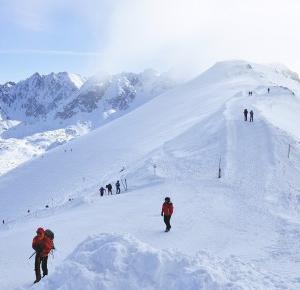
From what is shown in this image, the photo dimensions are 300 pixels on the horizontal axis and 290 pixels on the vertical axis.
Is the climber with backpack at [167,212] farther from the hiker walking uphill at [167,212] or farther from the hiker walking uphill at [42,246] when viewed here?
the hiker walking uphill at [42,246]

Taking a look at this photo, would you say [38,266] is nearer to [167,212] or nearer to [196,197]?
[167,212]

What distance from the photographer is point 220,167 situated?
3794 cm

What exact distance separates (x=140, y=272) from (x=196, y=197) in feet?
59.3

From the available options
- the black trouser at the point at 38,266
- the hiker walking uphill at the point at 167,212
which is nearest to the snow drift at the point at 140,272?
the black trouser at the point at 38,266

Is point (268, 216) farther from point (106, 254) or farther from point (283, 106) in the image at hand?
point (283, 106)

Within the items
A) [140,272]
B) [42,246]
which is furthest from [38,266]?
→ [140,272]

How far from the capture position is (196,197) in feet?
103

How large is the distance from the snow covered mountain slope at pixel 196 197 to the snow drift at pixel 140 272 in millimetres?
74

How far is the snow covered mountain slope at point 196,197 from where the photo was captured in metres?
20.1

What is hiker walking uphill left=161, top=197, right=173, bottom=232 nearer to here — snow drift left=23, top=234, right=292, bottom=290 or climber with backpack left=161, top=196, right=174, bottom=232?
climber with backpack left=161, top=196, right=174, bottom=232

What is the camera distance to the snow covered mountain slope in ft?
65.8

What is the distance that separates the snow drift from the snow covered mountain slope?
74mm

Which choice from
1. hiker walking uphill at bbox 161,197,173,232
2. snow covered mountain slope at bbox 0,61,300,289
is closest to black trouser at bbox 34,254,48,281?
snow covered mountain slope at bbox 0,61,300,289

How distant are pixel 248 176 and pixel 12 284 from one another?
74.3 ft
